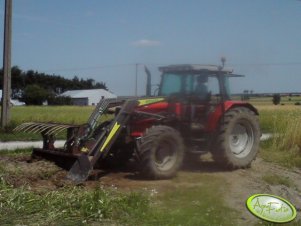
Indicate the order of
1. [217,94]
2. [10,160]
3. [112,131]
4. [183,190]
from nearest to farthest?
1. [183,190]
2. [112,131]
3. [10,160]
4. [217,94]

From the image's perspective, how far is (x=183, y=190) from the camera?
880 centimetres

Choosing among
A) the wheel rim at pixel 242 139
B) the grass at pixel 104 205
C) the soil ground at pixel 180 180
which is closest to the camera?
the grass at pixel 104 205

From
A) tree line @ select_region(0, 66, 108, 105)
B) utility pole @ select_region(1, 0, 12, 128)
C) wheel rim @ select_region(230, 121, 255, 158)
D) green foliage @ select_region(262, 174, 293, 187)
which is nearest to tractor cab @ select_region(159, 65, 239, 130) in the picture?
wheel rim @ select_region(230, 121, 255, 158)

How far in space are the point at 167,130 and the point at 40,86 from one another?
10045cm

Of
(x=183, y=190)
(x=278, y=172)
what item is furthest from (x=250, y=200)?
(x=278, y=172)

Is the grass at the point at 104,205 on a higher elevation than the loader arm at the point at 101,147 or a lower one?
lower

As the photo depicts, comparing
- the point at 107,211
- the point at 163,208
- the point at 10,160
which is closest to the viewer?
the point at 107,211

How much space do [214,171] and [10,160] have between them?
4.04 metres

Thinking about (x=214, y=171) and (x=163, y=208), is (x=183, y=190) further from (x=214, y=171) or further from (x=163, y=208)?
(x=214, y=171)

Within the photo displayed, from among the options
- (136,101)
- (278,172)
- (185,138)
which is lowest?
(278,172)

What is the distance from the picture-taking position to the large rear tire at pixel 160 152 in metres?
9.50

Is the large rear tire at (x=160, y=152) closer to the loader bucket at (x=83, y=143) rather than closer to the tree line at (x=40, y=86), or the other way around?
the loader bucket at (x=83, y=143)

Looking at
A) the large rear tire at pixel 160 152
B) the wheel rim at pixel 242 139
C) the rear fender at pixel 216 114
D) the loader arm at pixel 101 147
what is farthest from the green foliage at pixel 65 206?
the wheel rim at pixel 242 139

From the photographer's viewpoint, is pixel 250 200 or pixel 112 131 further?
pixel 112 131
